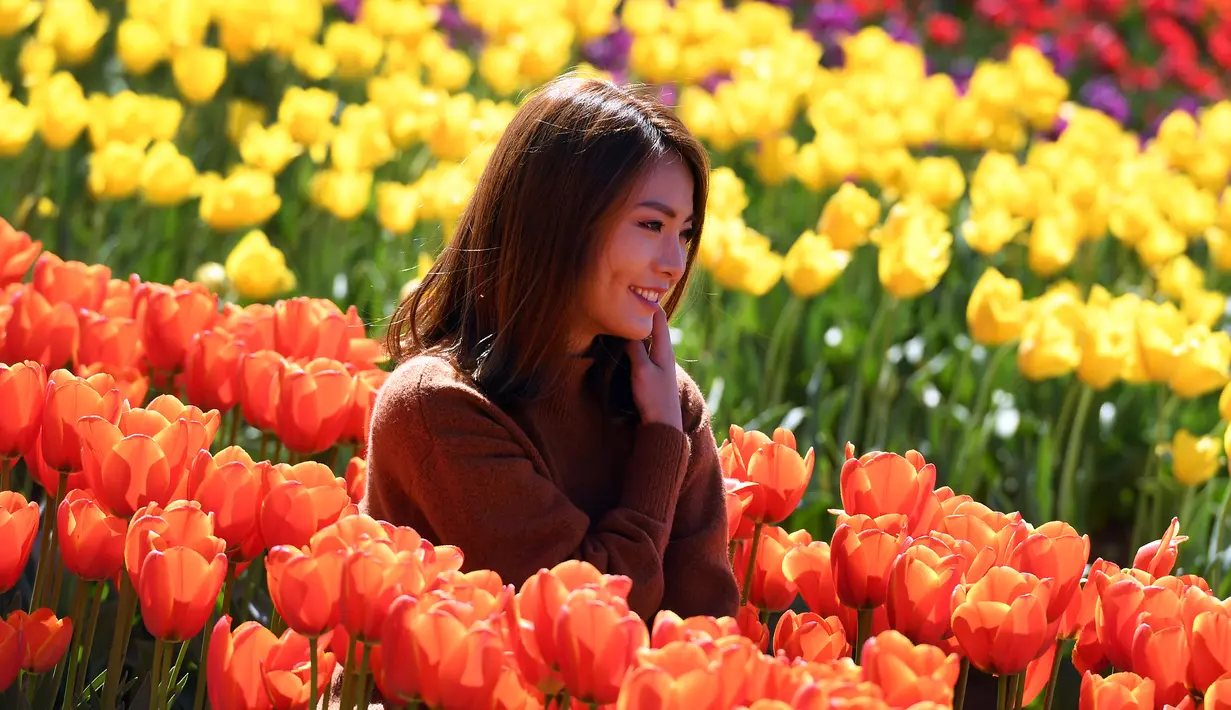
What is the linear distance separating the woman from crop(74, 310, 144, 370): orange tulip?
66 cm

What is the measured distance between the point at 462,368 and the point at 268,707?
0.56 meters

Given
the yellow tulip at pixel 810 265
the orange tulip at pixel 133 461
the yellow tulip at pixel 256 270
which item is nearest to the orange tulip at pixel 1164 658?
the orange tulip at pixel 133 461

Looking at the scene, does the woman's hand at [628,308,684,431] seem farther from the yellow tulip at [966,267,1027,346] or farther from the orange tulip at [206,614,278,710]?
the yellow tulip at [966,267,1027,346]

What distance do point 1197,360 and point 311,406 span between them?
1.90m

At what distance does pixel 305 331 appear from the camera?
107 inches

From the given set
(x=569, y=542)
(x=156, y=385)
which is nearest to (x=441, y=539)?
(x=569, y=542)

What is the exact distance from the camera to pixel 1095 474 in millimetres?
4133

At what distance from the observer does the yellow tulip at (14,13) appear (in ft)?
16.4

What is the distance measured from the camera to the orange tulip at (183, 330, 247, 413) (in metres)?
2.53

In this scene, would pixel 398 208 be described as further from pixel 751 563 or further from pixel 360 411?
pixel 751 563

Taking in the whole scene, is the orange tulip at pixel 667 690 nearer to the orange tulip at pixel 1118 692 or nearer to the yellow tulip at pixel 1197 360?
the orange tulip at pixel 1118 692

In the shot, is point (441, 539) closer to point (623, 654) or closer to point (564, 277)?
point (564, 277)

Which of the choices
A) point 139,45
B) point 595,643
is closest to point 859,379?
point 595,643

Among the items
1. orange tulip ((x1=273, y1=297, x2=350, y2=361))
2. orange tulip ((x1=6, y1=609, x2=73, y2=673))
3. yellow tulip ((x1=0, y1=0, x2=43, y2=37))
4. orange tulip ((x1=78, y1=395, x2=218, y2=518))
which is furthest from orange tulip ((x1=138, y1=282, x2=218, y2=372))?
yellow tulip ((x1=0, y1=0, x2=43, y2=37))
